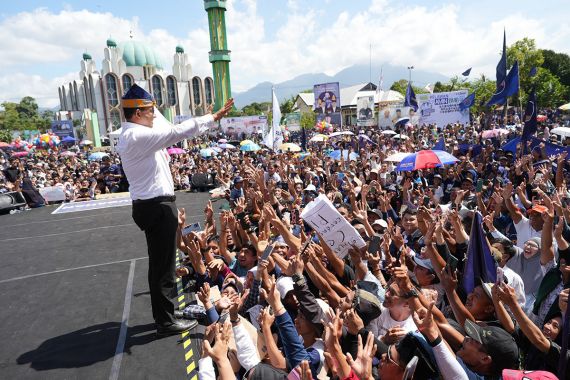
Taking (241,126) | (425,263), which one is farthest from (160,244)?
(241,126)

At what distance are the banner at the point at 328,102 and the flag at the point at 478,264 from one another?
36.8 meters

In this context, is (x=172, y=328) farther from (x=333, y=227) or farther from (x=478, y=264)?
(x=478, y=264)

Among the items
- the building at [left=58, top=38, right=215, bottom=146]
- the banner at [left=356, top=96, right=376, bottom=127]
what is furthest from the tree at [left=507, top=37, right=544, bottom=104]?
the building at [left=58, top=38, right=215, bottom=146]

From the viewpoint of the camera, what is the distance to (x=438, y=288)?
3980mm

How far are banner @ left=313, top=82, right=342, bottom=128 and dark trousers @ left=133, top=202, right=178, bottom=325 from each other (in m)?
36.9

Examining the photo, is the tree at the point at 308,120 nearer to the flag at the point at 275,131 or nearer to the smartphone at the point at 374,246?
the flag at the point at 275,131

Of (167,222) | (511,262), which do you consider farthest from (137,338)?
(511,262)

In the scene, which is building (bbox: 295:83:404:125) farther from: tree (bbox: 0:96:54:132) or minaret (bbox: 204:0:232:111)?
tree (bbox: 0:96:54:132)

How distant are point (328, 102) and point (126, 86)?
39.2 m

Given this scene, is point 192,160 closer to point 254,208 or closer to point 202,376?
point 254,208

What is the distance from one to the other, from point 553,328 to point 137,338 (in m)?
3.98

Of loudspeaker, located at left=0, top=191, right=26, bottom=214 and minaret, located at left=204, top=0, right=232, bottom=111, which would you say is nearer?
loudspeaker, located at left=0, top=191, right=26, bottom=214

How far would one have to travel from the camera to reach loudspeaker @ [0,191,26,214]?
1360 centimetres

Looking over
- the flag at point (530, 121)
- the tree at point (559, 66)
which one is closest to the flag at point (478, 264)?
the flag at point (530, 121)
